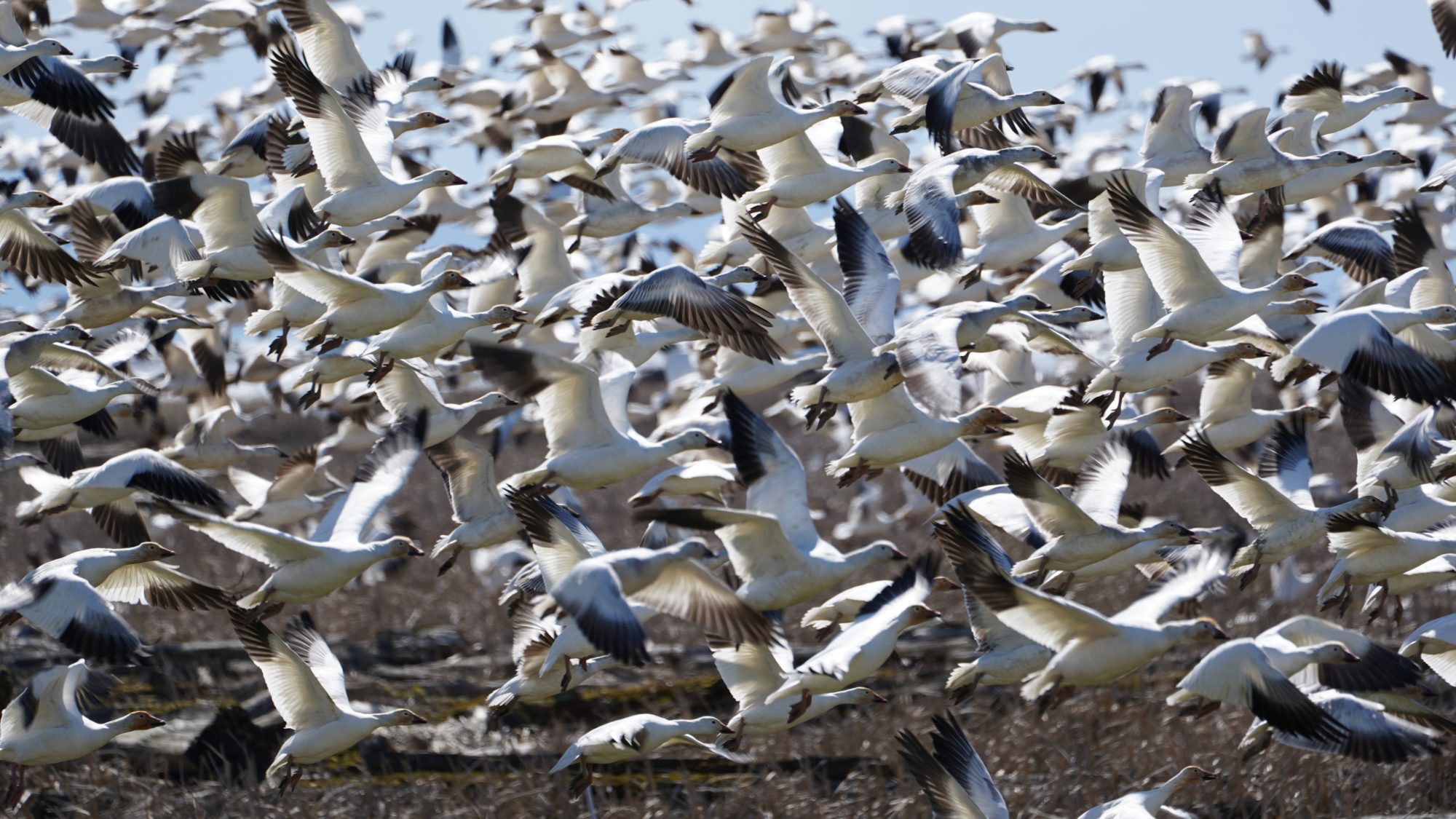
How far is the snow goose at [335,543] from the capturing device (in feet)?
21.2

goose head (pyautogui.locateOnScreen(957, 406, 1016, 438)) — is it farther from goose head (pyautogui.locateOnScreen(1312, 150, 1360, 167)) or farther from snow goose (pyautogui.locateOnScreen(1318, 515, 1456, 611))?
goose head (pyautogui.locateOnScreen(1312, 150, 1360, 167))

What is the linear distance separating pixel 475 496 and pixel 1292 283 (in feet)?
13.5

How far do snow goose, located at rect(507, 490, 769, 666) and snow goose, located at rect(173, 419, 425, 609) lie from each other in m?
0.77

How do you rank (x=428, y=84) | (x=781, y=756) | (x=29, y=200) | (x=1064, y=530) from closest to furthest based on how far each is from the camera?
(x=1064, y=530) → (x=29, y=200) → (x=781, y=756) → (x=428, y=84)

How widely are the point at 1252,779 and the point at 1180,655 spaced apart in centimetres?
338

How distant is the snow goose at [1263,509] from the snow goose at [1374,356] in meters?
0.55

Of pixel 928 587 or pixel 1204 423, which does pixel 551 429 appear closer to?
pixel 928 587

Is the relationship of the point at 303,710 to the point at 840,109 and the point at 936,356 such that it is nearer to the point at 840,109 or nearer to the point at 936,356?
the point at 936,356

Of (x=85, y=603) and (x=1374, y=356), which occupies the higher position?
(x=1374, y=356)

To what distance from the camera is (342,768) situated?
8.38 metres

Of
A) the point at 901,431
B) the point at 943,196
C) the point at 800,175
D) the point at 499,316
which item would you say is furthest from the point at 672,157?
the point at 901,431

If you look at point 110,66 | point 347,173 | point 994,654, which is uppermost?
point 110,66

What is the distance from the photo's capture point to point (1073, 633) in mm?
5664

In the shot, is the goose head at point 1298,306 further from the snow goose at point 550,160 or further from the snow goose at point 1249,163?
the snow goose at point 550,160
